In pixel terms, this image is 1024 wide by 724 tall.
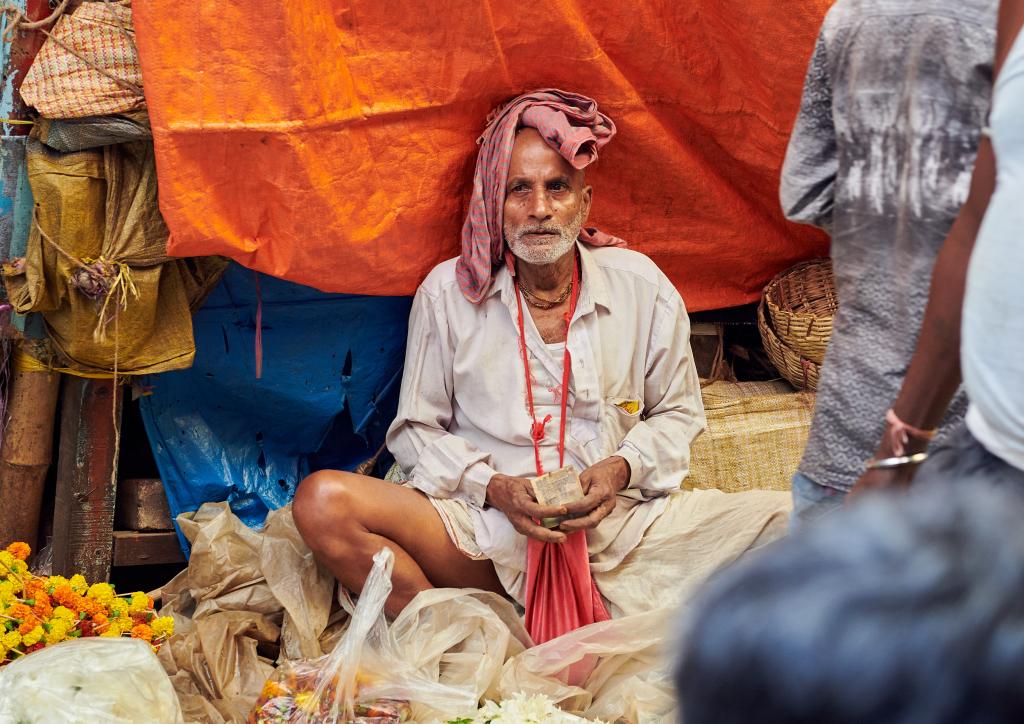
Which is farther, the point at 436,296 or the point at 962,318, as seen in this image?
the point at 436,296

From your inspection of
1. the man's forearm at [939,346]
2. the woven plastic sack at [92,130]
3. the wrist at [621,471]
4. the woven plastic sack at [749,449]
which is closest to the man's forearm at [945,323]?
the man's forearm at [939,346]

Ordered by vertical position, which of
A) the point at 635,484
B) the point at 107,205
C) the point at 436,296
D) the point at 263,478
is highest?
the point at 107,205

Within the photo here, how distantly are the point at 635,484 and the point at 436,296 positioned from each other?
784mm

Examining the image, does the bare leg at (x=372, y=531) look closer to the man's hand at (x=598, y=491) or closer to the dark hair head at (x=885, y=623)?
the man's hand at (x=598, y=491)

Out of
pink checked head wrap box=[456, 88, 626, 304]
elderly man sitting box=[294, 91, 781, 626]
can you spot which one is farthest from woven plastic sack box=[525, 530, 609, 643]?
pink checked head wrap box=[456, 88, 626, 304]

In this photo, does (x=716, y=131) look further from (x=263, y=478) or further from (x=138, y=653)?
(x=138, y=653)

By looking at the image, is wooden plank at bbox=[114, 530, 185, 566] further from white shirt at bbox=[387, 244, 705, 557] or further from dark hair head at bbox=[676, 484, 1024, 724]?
dark hair head at bbox=[676, 484, 1024, 724]

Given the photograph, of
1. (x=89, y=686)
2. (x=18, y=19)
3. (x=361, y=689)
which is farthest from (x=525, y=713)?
(x=18, y=19)

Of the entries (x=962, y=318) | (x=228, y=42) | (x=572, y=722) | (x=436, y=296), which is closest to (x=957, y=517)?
(x=962, y=318)

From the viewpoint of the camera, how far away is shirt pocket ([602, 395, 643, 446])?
10.7 feet

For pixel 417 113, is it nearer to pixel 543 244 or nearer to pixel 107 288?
pixel 543 244

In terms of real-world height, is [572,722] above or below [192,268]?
below

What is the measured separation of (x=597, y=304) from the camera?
3.32 metres

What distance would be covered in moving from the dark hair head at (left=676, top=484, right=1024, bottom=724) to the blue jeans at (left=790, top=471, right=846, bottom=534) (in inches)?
37.8
